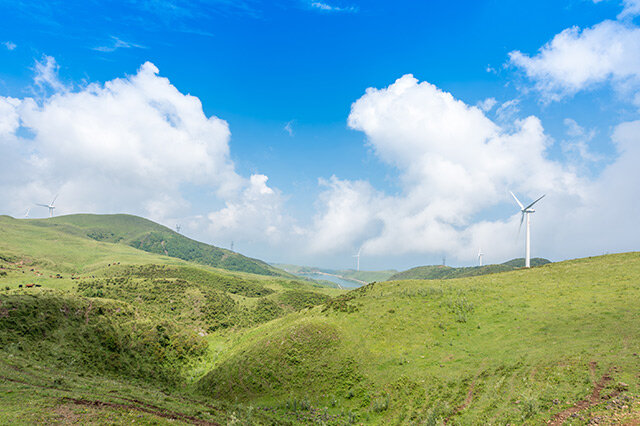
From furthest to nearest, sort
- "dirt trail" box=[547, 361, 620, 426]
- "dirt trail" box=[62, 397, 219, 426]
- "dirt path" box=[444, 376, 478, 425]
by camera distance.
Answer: "dirt path" box=[444, 376, 478, 425] → "dirt trail" box=[62, 397, 219, 426] → "dirt trail" box=[547, 361, 620, 426]

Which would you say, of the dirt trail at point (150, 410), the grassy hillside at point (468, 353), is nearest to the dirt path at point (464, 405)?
the grassy hillside at point (468, 353)

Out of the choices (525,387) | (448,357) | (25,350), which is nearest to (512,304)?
(448,357)

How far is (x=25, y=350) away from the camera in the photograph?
32.7 m

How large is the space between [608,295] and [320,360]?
1469 inches

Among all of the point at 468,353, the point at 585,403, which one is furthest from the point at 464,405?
the point at 468,353

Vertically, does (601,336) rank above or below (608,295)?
below

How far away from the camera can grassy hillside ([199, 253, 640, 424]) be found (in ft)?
64.6

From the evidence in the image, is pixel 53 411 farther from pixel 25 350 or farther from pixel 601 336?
pixel 601 336

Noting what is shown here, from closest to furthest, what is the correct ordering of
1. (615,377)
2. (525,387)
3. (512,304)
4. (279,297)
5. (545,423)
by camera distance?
(545,423), (615,377), (525,387), (512,304), (279,297)

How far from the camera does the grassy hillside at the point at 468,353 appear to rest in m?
19.7

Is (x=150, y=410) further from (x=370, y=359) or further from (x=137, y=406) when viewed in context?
(x=370, y=359)

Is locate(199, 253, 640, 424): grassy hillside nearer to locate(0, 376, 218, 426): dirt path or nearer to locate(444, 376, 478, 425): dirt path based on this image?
locate(444, 376, 478, 425): dirt path

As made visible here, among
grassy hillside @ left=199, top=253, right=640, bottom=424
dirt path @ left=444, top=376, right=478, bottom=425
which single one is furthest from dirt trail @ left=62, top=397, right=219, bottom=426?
dirt path @ left=444, top=376, right=478, bottom=425

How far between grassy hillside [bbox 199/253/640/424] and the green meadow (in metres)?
0.15
